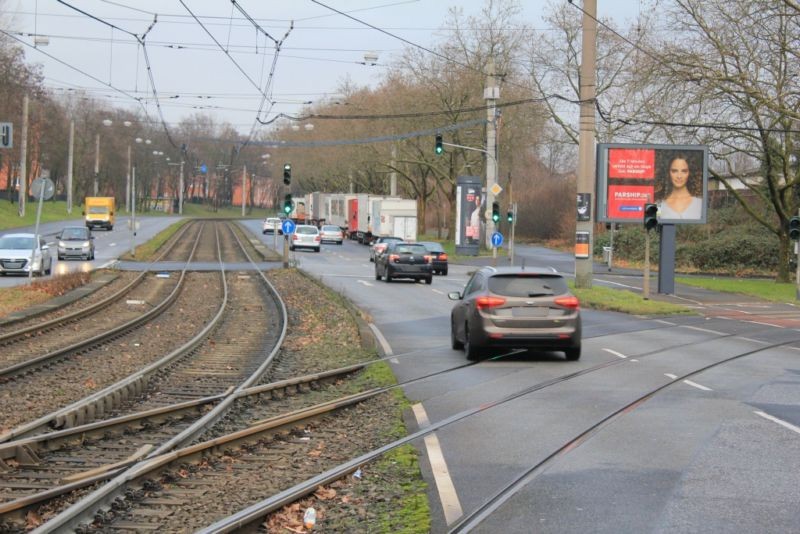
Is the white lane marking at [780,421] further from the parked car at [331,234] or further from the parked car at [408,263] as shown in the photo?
the parked car at [331,234]

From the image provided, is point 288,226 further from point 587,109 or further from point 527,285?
point 527,285

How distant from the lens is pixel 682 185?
3862 centimetres

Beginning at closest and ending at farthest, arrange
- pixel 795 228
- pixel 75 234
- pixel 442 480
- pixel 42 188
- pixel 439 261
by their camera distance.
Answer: pixel 442 480 → pixel 42 188 → pixel 795 228 → pixel 439 261 → pixel 75 234

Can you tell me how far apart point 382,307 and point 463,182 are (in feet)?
107

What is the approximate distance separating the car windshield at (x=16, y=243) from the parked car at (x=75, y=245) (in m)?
12.6

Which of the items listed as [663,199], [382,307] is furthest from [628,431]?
[663,199]

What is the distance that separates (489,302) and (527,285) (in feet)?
2.37

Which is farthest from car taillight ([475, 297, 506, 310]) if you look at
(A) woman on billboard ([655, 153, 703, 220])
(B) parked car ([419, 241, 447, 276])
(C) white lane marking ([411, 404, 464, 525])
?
(B) parked car ([419, 241, 447, 276])

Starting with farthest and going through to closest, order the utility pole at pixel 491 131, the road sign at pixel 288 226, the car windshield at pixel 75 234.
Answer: the utility pole at pixel 491 131 < the car windshield at pixel 75 234 < the road sign at pixel 288 226

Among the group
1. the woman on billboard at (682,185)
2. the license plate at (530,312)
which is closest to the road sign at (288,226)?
the woman on billboard at (682,185)

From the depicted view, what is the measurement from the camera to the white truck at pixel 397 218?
70.3 m

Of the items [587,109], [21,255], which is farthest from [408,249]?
[21,255]

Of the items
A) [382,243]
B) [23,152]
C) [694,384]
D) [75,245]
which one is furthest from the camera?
[23,152]

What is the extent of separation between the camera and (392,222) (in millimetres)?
70625
